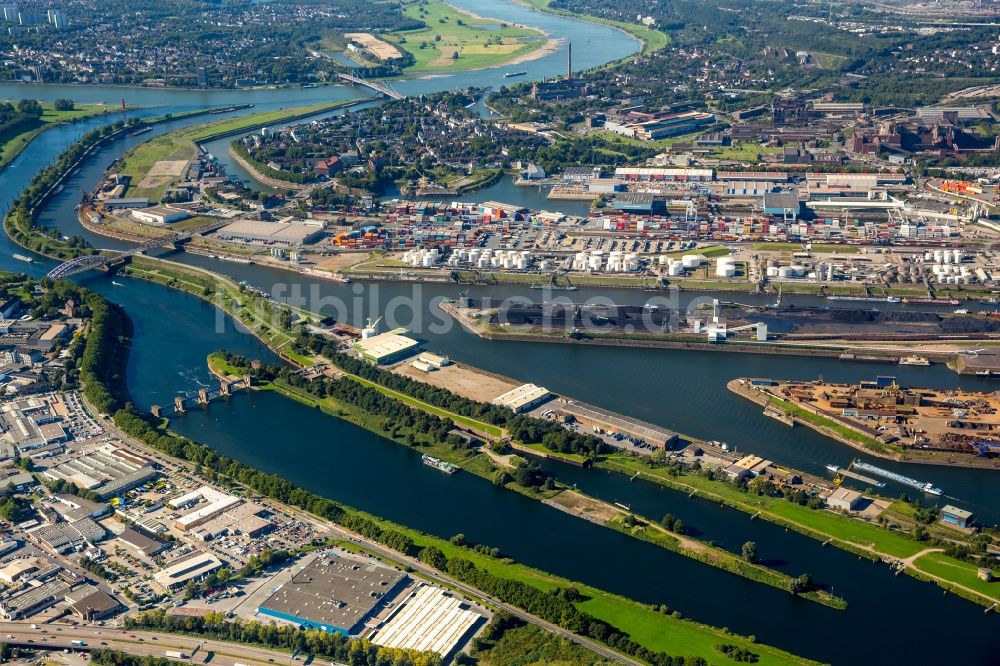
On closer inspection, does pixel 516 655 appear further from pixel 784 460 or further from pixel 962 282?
pixel 962 282

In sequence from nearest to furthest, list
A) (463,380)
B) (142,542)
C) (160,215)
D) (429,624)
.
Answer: (429,624)
(142,542)
(463,380)
(160,215)

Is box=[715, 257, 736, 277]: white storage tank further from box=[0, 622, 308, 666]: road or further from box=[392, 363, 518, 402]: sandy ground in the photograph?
box=[0, 622, 308, 666]: road

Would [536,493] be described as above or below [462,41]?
below

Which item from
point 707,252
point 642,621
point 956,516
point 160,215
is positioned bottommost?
point 642,621

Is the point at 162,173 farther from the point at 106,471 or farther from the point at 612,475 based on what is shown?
the point at 612,475

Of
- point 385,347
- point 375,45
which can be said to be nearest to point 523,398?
point 385,347

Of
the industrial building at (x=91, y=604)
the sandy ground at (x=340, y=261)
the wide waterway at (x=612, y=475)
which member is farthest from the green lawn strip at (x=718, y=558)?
the sandy ground at (x=340, y=261)

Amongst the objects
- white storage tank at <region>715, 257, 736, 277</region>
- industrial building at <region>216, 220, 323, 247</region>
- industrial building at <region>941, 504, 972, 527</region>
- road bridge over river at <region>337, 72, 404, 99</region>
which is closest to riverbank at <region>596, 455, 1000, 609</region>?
industrial building at <region>941, 504, 972, 527</region>
